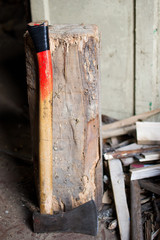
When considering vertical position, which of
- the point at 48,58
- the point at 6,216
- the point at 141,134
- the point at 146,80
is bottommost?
the point at 6,216

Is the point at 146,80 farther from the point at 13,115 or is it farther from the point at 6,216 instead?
the point at 13,115

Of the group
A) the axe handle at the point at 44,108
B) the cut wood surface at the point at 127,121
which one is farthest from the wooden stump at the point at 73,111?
the cut wood surface at the point at 127,121

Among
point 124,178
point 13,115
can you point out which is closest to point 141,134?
point 124,178

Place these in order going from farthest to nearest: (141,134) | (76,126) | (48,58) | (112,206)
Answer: (141,134) < (112,206) < (76,126) < (48,58)

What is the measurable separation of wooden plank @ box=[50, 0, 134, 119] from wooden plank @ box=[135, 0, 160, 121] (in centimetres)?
10

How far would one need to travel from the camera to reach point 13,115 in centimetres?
476

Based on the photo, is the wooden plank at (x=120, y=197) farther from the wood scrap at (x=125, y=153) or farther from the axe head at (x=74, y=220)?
the axe head at (x=74, y=220)

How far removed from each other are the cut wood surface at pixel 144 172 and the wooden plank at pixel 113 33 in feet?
3.88

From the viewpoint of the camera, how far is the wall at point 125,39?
314 cm

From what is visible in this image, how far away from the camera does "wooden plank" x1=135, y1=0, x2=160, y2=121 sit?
3059 mm

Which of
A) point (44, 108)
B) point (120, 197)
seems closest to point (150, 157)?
point (120, 197)

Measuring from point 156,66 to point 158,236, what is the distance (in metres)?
1.91

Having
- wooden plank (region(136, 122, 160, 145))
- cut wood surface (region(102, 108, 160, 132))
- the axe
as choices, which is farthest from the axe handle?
cut wood surface (region(102, 108, 160, 132))

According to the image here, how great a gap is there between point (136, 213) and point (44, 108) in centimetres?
119
